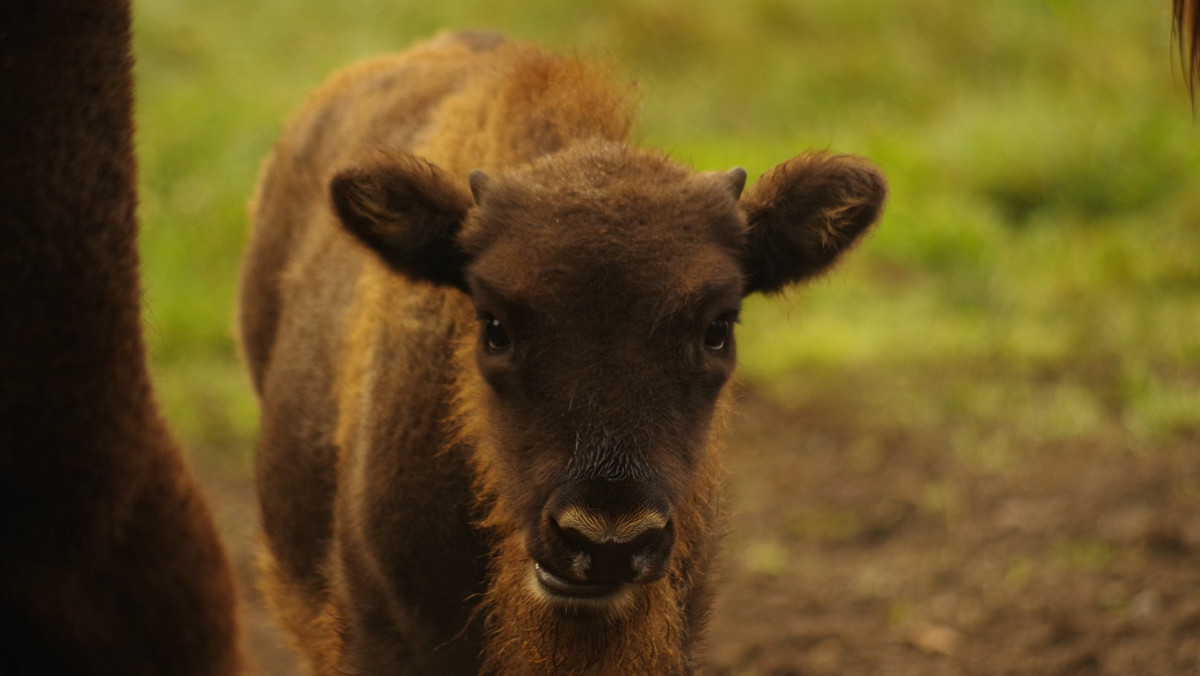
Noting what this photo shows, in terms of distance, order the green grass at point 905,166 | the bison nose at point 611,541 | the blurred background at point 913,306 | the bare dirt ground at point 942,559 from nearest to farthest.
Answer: the bison nose at point 611,541 < the bare dirt ground at point 942,559 < the blurred background at point 913,306 < the green grass at point 905,166

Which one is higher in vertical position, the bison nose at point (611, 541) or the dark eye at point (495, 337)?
the dark eye at point (495, 337)

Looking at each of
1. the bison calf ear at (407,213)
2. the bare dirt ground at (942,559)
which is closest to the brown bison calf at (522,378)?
the bison calf ear at (407,213)

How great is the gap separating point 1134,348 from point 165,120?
7.87m

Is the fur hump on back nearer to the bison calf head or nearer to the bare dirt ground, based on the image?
the bison calf head

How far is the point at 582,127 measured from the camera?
158 inches

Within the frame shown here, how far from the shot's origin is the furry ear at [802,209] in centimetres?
375

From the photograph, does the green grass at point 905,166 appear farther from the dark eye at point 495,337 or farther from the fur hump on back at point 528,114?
the dark eye at point 495,337

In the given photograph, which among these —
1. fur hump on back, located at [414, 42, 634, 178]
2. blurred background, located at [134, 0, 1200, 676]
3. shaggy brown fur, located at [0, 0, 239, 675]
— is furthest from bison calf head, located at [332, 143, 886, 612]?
shaggy brown fur, located at [0, 0, 239, 675]

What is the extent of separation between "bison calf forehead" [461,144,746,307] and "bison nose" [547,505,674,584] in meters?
0.51

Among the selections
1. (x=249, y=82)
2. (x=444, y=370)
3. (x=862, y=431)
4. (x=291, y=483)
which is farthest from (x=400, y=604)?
(x=249, y=82)

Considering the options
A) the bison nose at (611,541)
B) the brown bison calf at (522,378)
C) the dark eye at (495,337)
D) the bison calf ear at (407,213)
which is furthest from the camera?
the bison calf ear at (407,213)

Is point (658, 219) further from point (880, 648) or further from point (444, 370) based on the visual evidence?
point (880, 648)

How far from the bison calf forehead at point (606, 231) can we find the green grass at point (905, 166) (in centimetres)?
64

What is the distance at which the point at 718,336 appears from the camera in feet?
11.6
